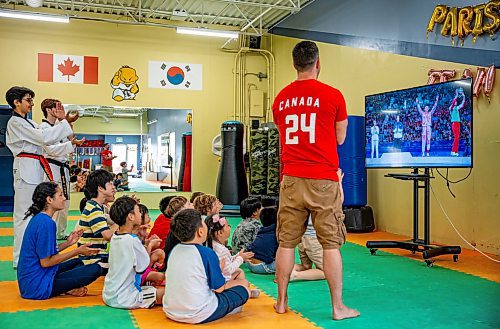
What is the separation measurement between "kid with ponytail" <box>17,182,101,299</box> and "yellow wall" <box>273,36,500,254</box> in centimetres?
424

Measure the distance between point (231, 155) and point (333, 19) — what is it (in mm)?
3043

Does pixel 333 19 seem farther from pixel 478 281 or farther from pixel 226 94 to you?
pixel 478 281

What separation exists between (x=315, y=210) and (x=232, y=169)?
666 cm

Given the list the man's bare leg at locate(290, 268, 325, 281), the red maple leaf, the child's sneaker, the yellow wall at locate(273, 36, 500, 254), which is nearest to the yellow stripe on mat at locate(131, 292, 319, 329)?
the child's sneaker

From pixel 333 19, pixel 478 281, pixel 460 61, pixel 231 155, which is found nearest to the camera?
pixel 478 281

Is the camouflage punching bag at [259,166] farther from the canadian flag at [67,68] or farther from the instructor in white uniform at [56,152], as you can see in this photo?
the instructor in white uniform at [56,152]

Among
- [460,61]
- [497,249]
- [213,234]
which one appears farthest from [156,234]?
[460,61]

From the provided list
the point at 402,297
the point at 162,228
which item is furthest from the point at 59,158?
the point at 402,297

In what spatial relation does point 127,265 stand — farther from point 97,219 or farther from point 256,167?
point 256,167

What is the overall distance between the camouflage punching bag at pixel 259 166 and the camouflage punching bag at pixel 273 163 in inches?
8.6

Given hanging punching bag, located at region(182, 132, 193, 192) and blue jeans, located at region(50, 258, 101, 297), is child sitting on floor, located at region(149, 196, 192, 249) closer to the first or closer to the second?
blue jeans, located at region(50, 258, 101, 297)

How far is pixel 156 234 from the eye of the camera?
4.59m

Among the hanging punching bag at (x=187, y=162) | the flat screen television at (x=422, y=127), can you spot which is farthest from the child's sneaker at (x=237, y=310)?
the hanging punching bag at (x=187, y=162)

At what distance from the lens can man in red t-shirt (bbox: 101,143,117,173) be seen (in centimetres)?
1125
